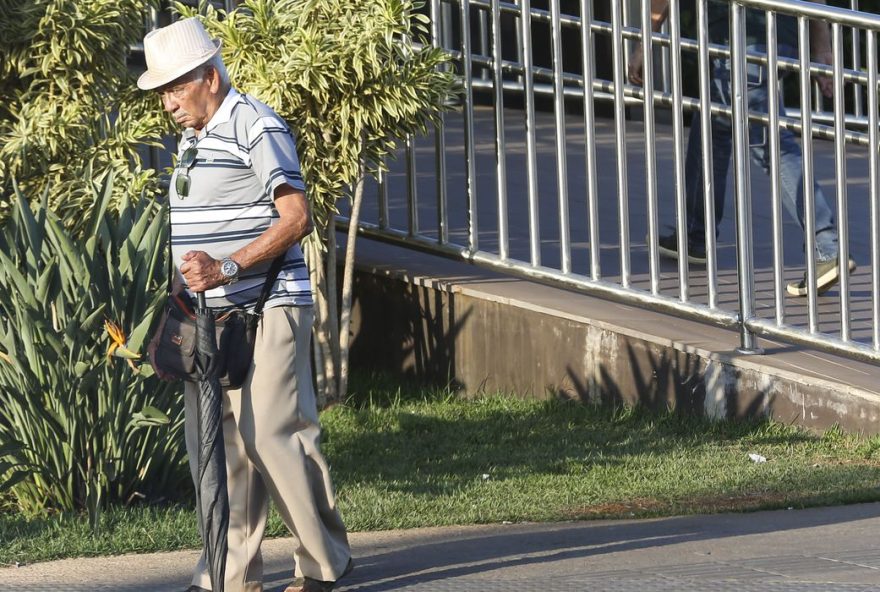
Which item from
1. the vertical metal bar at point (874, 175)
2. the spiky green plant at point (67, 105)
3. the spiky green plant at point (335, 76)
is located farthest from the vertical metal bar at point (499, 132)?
the vertical metal bar at point (874, 175)

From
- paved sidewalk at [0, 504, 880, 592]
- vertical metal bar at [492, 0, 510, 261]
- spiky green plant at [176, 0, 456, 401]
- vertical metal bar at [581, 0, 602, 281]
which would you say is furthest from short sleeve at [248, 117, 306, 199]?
vertical metal bar at [492, 0, 510, 261]

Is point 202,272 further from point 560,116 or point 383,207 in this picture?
point 383,207

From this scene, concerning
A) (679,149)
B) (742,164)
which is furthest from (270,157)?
(679,149)

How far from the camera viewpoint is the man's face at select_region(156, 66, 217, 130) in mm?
4496

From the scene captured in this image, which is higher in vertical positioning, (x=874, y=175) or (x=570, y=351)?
(x=874, y=175)

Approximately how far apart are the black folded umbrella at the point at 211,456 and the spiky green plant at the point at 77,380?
51.9 inches

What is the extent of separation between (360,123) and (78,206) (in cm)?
125

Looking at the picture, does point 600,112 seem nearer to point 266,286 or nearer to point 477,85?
point 477,85

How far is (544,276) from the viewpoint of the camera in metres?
7.78

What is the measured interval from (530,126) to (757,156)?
106 cm

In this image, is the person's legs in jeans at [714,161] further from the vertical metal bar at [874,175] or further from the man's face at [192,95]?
the man's face at [192,95]

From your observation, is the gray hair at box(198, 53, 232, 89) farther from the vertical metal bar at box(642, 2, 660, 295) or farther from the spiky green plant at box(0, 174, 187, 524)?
the vertical metal bar at box(642, 2, 660, 295)

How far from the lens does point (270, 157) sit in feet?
14.6

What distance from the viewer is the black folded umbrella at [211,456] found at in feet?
14.8
